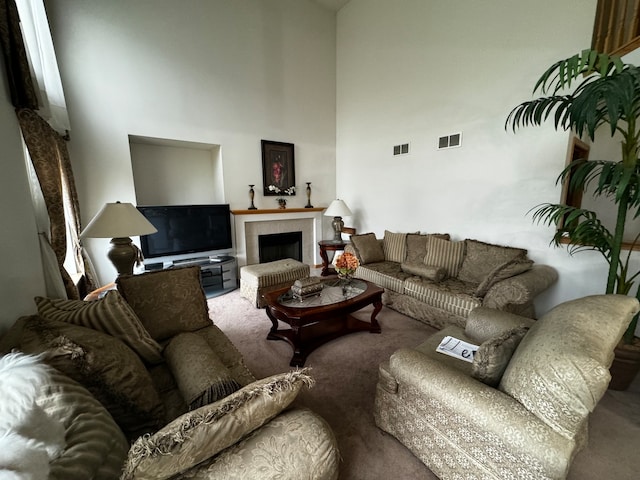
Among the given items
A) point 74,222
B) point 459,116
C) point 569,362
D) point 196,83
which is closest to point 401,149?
point 459,116

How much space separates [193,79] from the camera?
3.54 metres

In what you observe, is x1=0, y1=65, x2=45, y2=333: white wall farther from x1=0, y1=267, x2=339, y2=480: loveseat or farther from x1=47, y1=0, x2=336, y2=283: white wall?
x1=47, y1=0, x2=336, y2=283: white wall

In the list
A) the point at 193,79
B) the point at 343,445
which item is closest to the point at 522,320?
the point at 343,445

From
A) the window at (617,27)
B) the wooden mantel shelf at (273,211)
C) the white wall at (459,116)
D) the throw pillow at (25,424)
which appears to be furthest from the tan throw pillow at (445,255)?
the throw pillow at (25,424)

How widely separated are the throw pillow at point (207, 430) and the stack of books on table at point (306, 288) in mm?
1519

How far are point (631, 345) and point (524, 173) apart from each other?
1728 mm

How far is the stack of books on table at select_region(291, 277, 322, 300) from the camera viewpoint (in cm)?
236

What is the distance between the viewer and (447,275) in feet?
9.86

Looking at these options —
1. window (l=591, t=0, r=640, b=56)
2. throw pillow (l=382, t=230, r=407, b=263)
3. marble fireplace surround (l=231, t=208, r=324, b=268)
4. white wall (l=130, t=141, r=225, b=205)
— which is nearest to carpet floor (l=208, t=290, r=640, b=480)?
throw pillow (l=382, t=230, r=407, b=263)

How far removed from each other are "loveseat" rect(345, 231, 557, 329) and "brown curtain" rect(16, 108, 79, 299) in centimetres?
301

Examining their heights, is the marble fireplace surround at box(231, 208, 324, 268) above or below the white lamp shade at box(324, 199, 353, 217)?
below

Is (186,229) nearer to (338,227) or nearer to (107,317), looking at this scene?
(338,227)

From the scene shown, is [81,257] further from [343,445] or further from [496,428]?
[496,428]

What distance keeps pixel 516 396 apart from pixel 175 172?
14.5 ft
